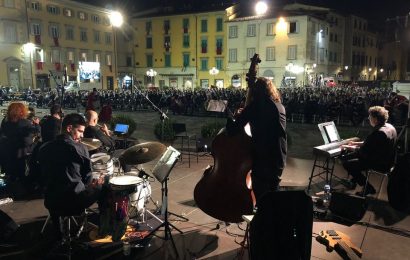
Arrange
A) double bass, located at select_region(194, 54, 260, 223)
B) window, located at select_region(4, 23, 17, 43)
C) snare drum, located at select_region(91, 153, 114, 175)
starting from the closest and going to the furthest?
1. double bass, located at select_region(194, 54, 260, 223)
2. snare drum, located at select_region(91, 153, 114, 175)
3. window, located at select_region(4, 23, 17, 43)

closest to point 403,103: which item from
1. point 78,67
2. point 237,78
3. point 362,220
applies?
point 362,220

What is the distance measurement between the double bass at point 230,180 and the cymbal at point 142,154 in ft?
2.36

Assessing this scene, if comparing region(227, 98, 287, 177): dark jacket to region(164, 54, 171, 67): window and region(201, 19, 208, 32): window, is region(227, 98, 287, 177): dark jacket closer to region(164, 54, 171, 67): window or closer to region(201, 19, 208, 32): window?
region(201, 19, 208, 32): window

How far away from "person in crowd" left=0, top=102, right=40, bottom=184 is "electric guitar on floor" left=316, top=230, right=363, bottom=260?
472 centimetres

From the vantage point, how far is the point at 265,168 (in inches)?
128

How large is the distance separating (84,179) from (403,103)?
→ 1070 centimetres

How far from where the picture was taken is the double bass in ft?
11.2

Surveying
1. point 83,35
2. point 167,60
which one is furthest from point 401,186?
point 167,60

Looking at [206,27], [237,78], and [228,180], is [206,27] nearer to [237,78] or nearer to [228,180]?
[237,78]

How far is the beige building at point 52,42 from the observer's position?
1261 inches

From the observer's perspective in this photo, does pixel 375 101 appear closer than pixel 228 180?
No

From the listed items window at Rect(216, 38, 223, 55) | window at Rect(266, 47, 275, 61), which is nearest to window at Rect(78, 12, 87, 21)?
window at Rect(216, 38, 223, 55)

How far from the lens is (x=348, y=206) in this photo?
14.1ft

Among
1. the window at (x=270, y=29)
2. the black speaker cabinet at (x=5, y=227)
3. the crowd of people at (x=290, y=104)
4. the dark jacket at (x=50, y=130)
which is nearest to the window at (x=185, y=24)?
the window at (x=270, y=29)
